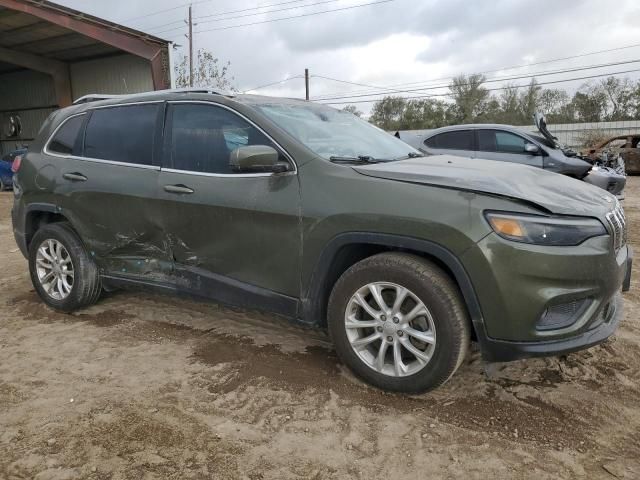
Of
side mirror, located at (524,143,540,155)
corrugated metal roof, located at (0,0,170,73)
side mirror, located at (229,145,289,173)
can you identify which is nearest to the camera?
side mirror, located at (229,145,289,173)

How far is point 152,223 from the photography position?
384 centimetres

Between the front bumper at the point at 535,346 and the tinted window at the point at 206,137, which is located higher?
the tinted window at the point at 206,137

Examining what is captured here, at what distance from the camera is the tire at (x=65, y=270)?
438 centimetres

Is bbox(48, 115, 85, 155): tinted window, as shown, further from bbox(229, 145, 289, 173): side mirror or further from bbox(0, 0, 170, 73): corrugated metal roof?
bbox(0, 0, 170, 73): corrugated metal roof

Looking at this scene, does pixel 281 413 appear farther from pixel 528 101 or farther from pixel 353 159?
pixel 528 101

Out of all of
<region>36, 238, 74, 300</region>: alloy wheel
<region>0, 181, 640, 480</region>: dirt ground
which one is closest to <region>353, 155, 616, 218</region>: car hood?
<region>0, 181, 640, 480</region>: dirt ground

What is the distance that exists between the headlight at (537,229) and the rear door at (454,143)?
6.96m

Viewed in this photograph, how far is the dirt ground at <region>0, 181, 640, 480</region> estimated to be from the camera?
244cm

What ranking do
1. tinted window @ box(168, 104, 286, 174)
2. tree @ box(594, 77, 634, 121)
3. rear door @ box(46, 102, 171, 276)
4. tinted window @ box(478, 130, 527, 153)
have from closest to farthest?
tinted window @ box(168, 104, 286, 174), rear door @ box(46, 102, 171, 276), tinted window @ box(478, 130, 527, 153), tree @ box(594, 77, 634, 121)

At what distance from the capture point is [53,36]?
16578 mm

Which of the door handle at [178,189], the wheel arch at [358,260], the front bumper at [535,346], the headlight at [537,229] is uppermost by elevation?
the door handle at [178,189]

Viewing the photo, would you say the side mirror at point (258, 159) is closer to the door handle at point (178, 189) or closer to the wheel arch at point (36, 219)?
the door handle at point (178, 189)

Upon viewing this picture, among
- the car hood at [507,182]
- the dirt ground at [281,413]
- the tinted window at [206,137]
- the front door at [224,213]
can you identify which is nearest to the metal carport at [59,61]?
the tinted window at [206,137]

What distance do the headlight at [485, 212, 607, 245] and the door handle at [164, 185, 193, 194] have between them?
6.55 ft
